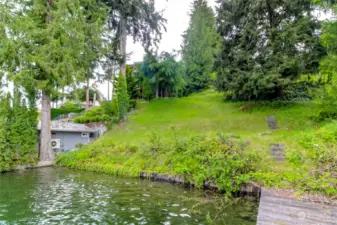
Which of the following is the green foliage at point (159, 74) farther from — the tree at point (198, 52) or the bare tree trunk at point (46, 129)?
the bare tree trunk at point (46, 129)

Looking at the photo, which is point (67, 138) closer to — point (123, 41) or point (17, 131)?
point (17, 131)

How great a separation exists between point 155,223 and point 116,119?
51.4ft

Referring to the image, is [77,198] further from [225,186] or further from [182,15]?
[182,15]

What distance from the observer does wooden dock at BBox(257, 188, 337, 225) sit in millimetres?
4922

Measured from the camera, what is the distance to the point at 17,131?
547 inches

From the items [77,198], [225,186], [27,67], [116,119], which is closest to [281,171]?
[225,186]

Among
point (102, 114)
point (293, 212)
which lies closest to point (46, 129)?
point (102, 114)

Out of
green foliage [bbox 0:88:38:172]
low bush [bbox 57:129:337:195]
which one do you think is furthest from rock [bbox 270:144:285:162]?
green foliage [bbox 0:88:38:172]

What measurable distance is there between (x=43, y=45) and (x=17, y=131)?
16.5ft

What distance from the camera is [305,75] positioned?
18.1 m

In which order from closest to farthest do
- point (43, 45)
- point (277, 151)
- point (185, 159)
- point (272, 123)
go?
point (185, 159), point (277, 151), point (43, 45), point (272, 123)

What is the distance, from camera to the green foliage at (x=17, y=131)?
13188mm

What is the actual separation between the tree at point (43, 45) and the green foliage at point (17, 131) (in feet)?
2.71

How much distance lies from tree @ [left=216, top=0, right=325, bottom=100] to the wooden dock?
40.0 ft
